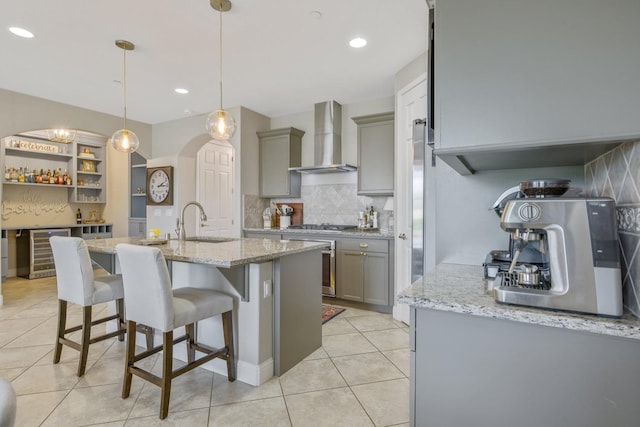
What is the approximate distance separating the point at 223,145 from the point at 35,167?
134 inches

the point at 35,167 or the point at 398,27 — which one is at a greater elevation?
the point at 398,27

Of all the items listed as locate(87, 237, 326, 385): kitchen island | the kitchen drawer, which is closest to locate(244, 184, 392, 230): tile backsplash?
the kitchen drawer

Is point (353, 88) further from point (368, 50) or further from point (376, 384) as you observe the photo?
point (376, 384)

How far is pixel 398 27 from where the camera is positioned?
2678mm

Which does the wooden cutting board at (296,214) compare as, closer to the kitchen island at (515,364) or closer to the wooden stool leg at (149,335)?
the wooden stool leg at (149,335)

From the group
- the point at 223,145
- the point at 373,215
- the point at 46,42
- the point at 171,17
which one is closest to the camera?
the point at 171,17

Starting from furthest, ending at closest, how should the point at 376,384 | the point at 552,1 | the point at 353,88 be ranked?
the point at 353,88 < the point at 376,384 < the point at 552,1

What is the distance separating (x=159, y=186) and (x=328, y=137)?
292 cm

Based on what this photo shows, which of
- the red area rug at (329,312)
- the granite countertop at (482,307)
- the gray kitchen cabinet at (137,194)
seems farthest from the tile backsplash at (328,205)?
the granite countertop at (482,307)

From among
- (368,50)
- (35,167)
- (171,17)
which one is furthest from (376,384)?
(35,167)

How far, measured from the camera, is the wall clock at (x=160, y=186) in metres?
5.21

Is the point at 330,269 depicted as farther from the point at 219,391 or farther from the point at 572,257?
the point at 572,257

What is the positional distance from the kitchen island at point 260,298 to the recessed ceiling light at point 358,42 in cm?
181

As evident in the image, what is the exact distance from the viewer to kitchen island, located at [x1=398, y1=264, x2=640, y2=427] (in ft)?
2.81
